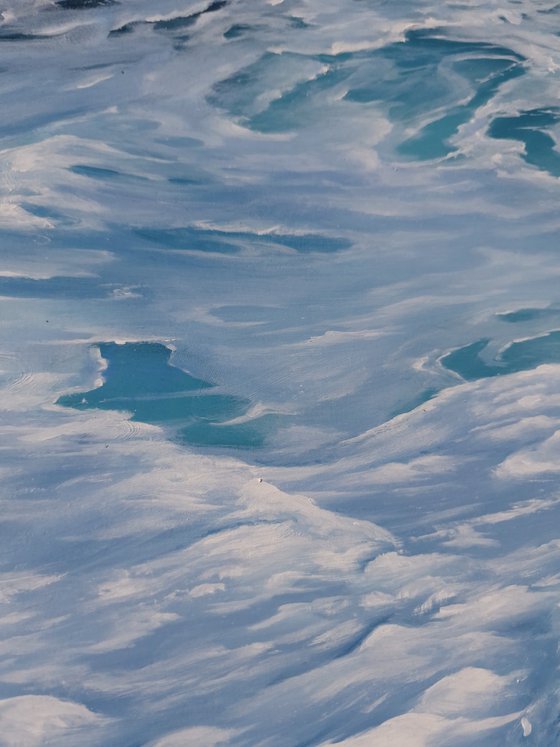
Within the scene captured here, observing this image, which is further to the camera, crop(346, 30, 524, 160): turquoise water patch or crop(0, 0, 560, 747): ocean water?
crop(346, 30, 524, 160): turquoise water patch

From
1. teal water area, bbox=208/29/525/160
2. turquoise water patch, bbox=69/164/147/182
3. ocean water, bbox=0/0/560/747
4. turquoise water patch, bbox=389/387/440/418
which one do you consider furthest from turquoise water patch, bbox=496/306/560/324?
turquoise water patch, bbox=69/164/147/182

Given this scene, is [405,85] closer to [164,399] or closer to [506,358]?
[506,358]

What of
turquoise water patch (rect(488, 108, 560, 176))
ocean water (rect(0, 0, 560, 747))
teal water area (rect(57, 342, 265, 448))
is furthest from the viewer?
turquoise water patch (rect(488, 108, 560, 176))

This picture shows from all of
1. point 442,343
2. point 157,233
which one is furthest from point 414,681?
point 157,233

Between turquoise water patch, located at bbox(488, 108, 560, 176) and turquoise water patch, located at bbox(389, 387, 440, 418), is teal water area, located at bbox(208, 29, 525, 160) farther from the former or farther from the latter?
turquoise water patch, located at bbox(389, 387, 440, 418)

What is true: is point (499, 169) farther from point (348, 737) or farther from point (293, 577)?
point (348, 737)

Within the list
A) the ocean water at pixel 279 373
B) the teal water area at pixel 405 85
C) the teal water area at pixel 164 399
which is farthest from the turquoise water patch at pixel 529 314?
the teal water area at pixel 164 399

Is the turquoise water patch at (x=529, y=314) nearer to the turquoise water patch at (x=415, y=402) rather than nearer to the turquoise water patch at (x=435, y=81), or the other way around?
the turquoise water patch at (x=415, y=402)
